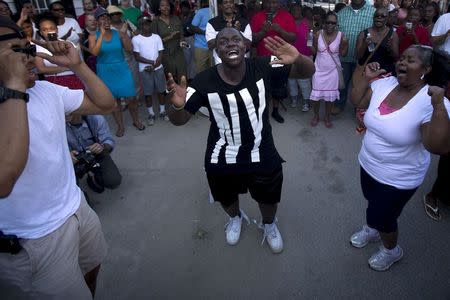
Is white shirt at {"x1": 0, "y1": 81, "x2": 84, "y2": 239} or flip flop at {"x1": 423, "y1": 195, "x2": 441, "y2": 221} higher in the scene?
white shirt at {"x1": 0, "y1": 81, "x2": 84, "y2": 239}

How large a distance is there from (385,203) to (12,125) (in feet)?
7.58


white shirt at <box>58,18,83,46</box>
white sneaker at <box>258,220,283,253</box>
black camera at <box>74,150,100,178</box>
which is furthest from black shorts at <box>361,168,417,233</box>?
white shirt at <box>58,18,83,46</box>

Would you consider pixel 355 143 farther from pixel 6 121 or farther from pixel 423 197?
pixel 6 121

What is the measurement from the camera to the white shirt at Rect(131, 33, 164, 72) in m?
5.28

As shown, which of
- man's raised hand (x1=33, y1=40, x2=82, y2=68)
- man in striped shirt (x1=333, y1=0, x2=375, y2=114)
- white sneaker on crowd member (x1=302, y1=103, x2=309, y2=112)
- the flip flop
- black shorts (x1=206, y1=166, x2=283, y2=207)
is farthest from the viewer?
white sneaker on crowd member (x1=302, y1=103, x2=309, y2=112)

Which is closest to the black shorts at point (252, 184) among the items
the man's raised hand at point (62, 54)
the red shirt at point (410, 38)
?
the man's raised hand at point (62, 54)

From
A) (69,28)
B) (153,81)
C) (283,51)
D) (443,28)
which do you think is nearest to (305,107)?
(443,28)

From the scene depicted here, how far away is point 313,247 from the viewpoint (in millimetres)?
2955

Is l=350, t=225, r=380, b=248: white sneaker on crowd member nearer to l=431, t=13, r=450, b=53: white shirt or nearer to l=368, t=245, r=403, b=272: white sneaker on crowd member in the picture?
l=368, t=245, r=403, b=272: white sneaker on crowd member

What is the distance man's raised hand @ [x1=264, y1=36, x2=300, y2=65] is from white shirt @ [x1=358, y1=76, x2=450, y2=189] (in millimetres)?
689

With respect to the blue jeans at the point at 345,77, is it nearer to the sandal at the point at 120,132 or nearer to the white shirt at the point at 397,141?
the white shirt at the point at 397,141

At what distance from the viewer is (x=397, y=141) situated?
212 cm

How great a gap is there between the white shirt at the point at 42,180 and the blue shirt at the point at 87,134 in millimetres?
1811

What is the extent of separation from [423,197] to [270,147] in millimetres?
2128
